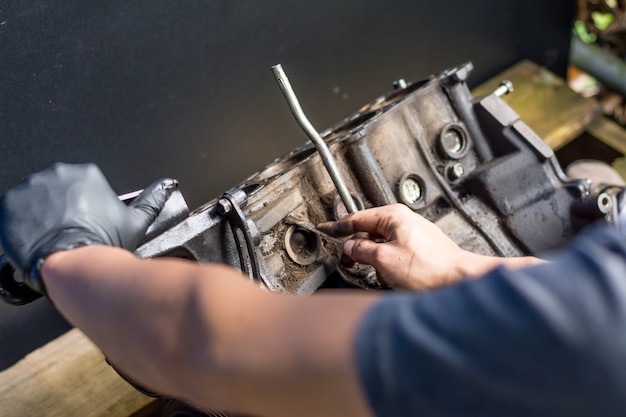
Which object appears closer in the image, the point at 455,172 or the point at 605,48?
the point at 455,172

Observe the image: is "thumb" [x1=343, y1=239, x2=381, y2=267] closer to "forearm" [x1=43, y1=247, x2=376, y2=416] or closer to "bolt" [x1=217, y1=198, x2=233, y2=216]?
"bolt" [x1=217, y1=198, x2=233, y2=216]

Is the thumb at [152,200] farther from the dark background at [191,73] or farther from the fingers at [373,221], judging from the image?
the dark background at [191,73]

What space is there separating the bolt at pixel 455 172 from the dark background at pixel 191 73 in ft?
2.31

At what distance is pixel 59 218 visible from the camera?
2.67 feet

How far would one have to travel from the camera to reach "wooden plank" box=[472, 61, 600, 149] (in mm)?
1934

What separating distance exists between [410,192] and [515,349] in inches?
29.2

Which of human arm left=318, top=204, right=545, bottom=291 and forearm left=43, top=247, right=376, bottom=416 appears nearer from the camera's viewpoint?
forearm left=43, top=247, right=376, bottom=416

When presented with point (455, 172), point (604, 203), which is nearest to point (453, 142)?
point (455, 172)

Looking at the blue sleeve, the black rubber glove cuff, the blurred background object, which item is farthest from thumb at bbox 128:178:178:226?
the blurred background object

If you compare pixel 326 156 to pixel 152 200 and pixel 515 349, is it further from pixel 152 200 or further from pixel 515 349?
pixel 515 349

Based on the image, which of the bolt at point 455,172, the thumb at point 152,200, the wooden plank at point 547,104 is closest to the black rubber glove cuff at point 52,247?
the thumb at point 152,200

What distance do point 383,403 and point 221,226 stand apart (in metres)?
0.55

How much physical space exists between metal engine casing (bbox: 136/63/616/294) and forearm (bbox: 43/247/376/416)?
312 mm

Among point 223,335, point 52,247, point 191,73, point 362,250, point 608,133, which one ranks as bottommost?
point 608,133
